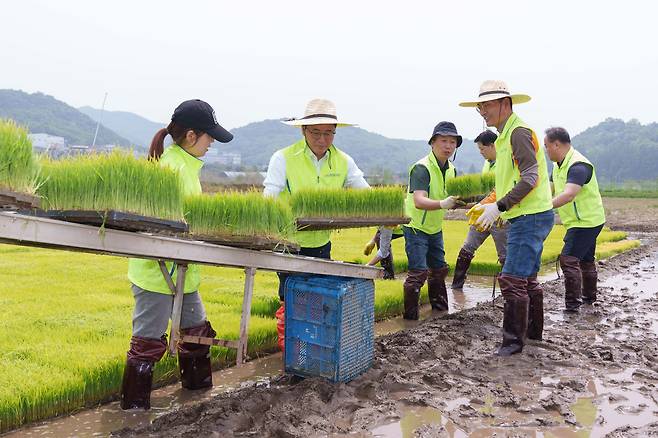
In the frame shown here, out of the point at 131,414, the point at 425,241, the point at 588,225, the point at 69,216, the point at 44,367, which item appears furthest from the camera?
the point at 588,225

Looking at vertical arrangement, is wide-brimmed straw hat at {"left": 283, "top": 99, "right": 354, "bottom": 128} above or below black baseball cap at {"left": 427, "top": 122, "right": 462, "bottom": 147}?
below

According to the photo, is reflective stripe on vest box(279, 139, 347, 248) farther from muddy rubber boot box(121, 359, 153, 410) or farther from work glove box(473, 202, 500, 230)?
muddy rubber boot box(121, 359, 153, 410)

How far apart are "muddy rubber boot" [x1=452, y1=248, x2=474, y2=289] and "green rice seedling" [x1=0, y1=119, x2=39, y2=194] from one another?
20.9 ft

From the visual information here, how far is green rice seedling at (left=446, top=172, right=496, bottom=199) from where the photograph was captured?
639cm

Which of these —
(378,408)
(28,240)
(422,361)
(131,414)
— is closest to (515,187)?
(422,361)

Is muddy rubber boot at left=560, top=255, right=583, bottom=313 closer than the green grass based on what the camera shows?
No

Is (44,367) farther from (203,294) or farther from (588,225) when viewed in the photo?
(588,225)

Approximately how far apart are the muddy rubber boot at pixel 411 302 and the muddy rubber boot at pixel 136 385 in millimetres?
3293

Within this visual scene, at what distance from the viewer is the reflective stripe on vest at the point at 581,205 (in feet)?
22.3

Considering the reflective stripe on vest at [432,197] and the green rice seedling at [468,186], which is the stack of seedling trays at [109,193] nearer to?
the reflective stripe on vest at [432,197]

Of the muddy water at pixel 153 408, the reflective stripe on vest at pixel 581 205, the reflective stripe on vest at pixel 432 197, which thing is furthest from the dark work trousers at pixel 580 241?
the muddy water at pixel 153 408

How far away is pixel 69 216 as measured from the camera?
257cm

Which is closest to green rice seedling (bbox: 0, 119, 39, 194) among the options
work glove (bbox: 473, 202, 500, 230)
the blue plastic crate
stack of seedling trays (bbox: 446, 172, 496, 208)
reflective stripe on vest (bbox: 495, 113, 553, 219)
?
the blue plastic crate

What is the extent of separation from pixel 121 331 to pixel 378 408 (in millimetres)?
2331
